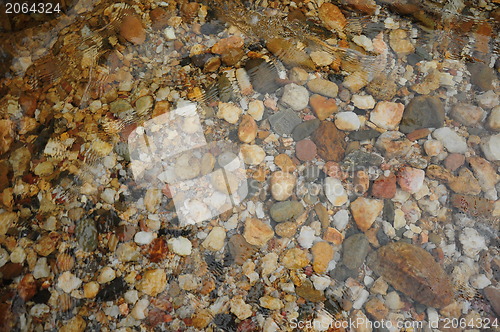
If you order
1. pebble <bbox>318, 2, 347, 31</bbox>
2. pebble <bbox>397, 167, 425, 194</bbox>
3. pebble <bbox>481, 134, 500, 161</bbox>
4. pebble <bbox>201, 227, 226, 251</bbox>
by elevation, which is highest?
pebble <bbox>318, 2, 347, 31</bbox>

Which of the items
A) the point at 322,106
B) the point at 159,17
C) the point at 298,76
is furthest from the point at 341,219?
the point at 159,17

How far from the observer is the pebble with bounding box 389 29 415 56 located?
90.9 inches

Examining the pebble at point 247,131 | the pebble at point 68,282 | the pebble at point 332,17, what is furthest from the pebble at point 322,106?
the pebble at point 68,282

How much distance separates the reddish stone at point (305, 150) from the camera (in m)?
2.01

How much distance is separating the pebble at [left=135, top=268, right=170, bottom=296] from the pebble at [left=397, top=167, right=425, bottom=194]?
1.40 meters

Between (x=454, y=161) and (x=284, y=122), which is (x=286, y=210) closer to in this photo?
(x=284, y=122)

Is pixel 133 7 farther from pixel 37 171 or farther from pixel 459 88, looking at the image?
pixel 459 88

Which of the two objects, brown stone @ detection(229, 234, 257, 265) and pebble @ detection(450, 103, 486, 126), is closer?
brown stone @ detection(229, 234, 257, 265)

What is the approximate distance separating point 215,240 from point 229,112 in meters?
0.77

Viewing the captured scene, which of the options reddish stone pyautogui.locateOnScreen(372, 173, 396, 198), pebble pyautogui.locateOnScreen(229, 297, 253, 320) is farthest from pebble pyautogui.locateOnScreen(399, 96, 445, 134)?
pebble pyautogui.locateOnScreen(229, 297, 253, 320)

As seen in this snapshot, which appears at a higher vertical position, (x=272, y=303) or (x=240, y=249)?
(x=240, y=249)

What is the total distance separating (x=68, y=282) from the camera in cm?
182

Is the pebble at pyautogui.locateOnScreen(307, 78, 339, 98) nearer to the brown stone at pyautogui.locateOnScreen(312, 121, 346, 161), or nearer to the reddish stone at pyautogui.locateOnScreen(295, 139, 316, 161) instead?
the brown stone at pyautogui.locateOnScreen(312, 121, 346, 161)

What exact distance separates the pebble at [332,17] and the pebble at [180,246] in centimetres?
171
